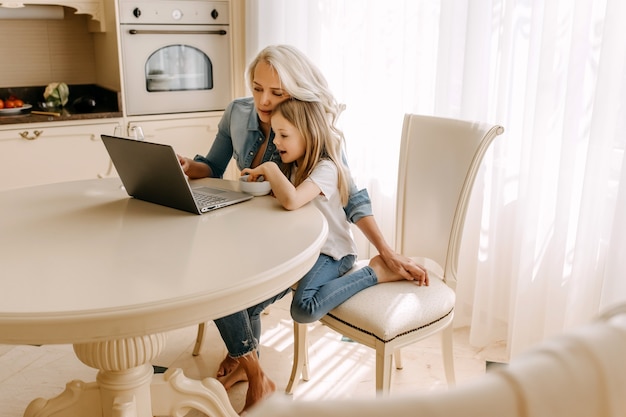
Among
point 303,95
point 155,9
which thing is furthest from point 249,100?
point 155,9

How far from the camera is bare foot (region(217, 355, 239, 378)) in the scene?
2252 mm

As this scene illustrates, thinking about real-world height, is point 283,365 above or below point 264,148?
below

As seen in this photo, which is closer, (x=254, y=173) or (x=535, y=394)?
(x=535, y=394)

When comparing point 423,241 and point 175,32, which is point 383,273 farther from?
point 175,32

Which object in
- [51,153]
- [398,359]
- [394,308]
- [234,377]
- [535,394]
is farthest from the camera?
[51,153]

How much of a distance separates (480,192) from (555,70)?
1.86 feet

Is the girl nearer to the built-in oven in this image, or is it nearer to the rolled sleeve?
the rolled sleeve

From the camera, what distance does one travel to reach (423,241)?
202 centimetres

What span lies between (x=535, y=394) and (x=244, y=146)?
1.78 m

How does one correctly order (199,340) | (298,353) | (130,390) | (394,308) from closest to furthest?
(130,390) → (394,308) → (298,353) → (199,340)

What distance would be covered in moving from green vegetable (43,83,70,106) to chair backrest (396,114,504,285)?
216 centimetres

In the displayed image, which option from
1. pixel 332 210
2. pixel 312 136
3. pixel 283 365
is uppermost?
pixel 312 136

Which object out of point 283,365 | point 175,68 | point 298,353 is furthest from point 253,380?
point 175,68

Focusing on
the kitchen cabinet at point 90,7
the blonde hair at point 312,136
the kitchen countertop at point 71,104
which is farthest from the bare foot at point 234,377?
the kitchen cabinet at point 90,7
